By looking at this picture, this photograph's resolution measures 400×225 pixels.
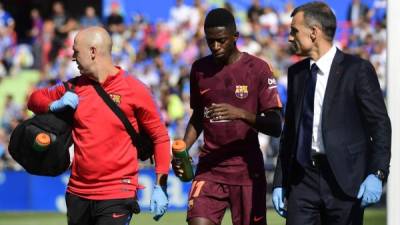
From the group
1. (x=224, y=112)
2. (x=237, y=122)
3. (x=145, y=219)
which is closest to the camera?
(x=224, y=112)

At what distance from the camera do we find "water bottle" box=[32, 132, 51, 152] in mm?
7469

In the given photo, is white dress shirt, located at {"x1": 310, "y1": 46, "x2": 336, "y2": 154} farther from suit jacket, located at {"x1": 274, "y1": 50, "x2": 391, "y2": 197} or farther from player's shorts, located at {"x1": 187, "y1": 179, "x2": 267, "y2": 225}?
player's shorts, located at {"x1": 187, "y1": 179, "x2": 267, "y2": 225}

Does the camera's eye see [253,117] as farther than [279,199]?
Yes

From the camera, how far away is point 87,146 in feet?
24.5

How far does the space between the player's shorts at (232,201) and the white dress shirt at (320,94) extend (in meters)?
1.32

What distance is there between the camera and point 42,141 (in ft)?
24.5

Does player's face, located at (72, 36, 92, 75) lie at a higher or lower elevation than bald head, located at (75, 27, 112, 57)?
lower

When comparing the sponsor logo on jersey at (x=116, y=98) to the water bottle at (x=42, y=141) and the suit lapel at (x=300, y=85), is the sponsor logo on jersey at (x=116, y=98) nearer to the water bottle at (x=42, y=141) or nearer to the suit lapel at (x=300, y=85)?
the water bottle at (x=42, y=141)

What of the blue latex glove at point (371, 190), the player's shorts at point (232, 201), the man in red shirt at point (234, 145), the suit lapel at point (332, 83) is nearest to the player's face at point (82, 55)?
the man in red shirt at point (234, 145)

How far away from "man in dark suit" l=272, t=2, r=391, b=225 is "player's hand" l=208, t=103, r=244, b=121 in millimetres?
478

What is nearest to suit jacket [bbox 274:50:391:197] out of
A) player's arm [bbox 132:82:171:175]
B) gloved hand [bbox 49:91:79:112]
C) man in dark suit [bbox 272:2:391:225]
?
man in dark suit [bbox 272:2:391:225]

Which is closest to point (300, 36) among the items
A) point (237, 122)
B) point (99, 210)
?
point (237, 122)

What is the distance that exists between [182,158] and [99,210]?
2.43ft

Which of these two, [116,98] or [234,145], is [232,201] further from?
[116,98]
